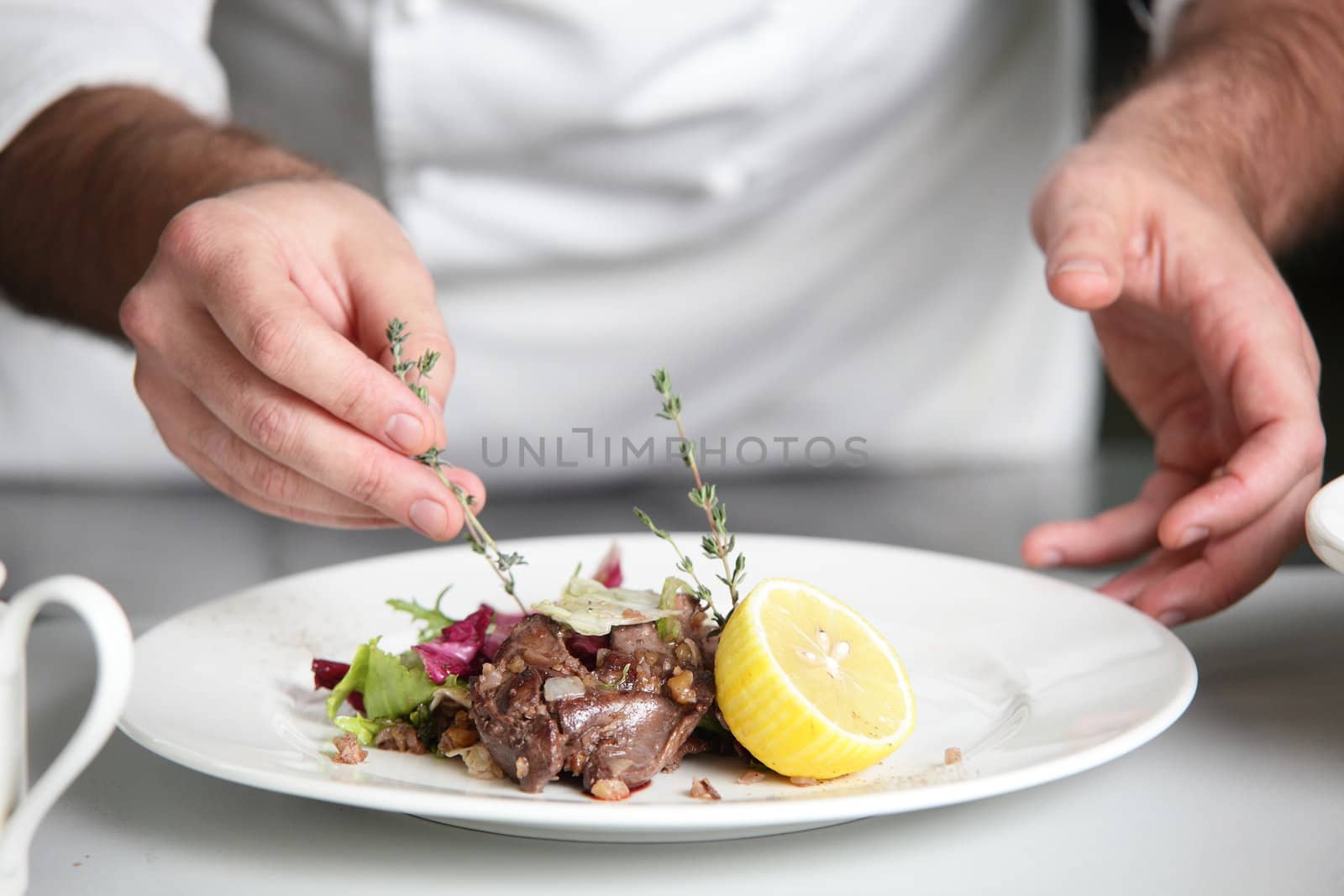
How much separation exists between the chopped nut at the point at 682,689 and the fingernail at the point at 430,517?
0.83ft

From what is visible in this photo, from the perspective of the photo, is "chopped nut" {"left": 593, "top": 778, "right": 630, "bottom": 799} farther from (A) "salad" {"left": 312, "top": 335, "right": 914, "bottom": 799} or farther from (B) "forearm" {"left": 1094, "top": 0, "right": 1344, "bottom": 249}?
(B) "forearm" {"left": 1094, "top": 0, "right": 1344, "bottom": 249}

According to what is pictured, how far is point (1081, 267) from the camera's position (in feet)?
4.36

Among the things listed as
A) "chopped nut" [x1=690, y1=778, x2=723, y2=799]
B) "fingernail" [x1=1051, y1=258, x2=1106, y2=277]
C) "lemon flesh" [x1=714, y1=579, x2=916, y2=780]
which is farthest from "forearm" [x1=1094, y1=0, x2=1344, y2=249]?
"chopped nut" [x1=690, y1=778, x2=723, y2=799]

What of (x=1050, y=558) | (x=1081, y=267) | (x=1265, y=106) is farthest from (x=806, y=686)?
(x=1265, y=106)

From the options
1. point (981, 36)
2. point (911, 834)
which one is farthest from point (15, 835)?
point (981, 36)

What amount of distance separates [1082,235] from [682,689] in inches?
26.4

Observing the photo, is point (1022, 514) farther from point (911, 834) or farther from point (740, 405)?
point (911, 834)

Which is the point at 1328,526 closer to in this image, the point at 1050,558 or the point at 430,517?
the point at 1050,558

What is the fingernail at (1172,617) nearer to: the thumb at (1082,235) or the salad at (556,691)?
the thumb at (1082,235)

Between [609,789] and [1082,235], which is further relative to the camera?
[1082,235]

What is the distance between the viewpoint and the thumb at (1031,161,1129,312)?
1.32 meters

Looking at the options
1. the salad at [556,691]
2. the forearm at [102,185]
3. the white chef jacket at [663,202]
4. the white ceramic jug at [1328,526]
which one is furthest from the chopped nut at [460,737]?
the white chef jacket at [663,202]

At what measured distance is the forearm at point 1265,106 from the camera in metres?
1.84

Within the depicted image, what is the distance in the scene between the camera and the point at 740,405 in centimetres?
271
